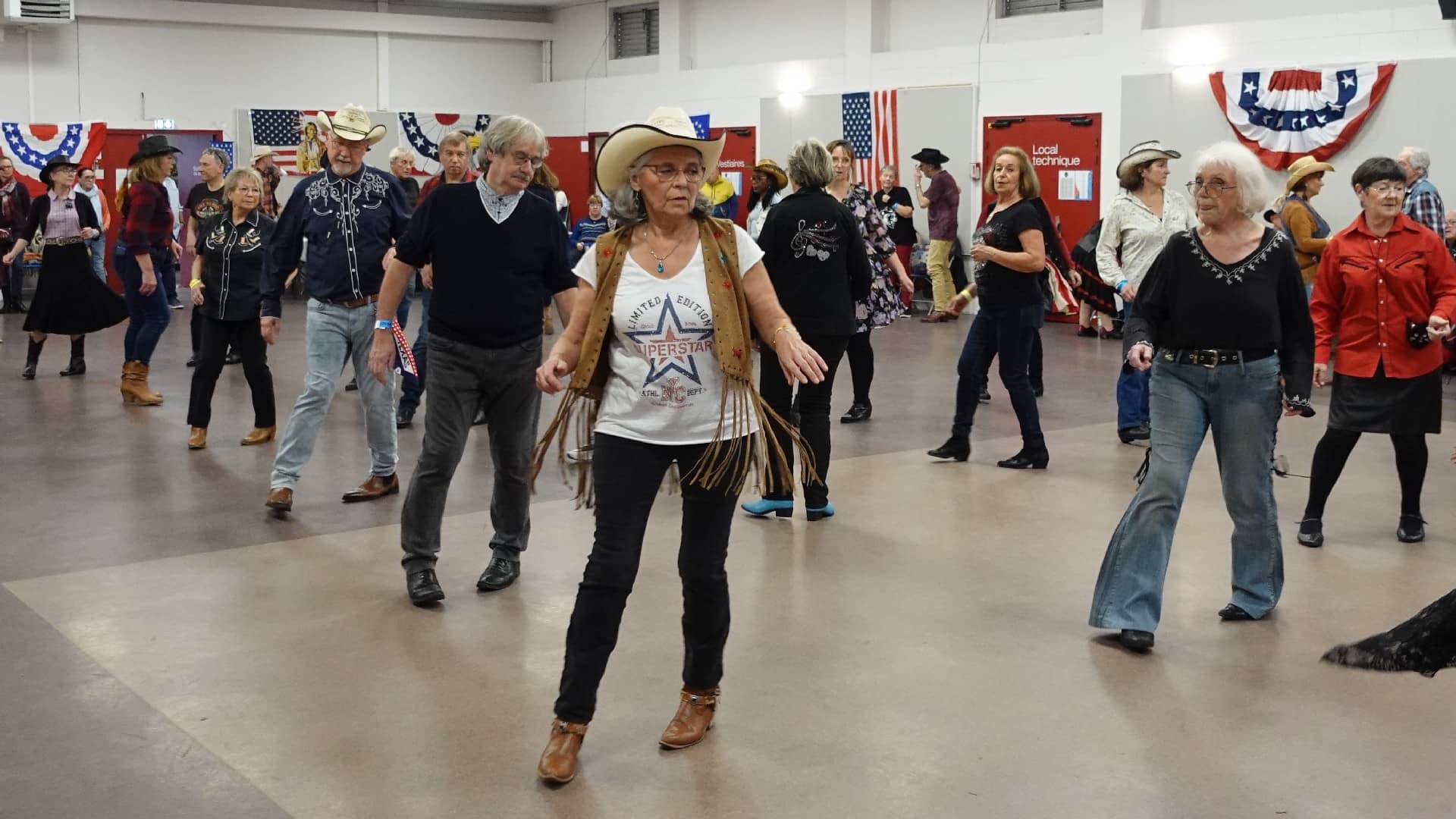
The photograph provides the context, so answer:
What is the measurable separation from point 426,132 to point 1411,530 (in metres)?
16.5

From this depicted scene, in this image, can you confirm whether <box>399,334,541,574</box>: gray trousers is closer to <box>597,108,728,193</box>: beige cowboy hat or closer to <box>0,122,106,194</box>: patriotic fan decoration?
<box>597,108,728,193</box>: beige cowboy hat

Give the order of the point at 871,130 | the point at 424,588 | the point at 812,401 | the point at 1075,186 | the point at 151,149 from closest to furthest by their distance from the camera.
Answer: the point at 424,588
the point at 812,401
the point at 151,149
the point at 1075,186
the point at 871,130

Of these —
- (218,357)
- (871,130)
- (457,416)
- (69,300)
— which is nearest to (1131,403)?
(457,416)

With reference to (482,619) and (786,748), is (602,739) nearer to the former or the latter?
A: (786,748)

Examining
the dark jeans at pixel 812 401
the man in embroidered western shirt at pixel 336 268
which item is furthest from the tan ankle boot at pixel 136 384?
the dark jeans at pixel 812 401

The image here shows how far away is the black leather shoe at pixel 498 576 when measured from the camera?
5.00m

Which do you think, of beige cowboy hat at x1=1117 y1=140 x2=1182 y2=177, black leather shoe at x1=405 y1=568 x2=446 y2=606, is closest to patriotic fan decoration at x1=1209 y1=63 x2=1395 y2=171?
beige cowboy hat at x1=1117 y1=140 x2=1182 y2=177

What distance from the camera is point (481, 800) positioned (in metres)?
3.31

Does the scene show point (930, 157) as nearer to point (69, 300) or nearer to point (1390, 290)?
point (69, 300)

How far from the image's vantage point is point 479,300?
4.70 m

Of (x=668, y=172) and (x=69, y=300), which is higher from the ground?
(x=668, y=172)

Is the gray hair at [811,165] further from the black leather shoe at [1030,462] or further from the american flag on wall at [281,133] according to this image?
the american flag on wall at [281,133]

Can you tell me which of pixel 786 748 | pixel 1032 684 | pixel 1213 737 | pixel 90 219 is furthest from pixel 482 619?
pixel 90 219

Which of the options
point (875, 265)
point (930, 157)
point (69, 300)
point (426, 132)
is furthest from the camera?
point (426, 132)
